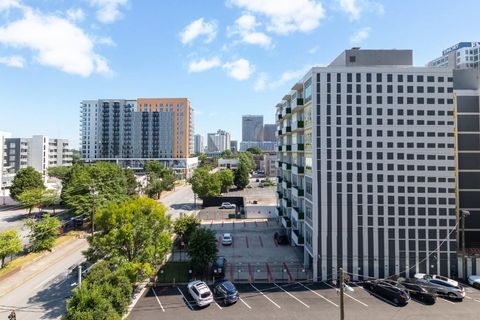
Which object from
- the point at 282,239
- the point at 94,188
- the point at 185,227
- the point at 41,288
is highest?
the point at 94,188

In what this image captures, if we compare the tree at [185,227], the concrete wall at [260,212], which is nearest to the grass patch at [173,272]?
the tree at [185,227]

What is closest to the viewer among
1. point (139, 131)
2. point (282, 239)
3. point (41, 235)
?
point (41, 235)

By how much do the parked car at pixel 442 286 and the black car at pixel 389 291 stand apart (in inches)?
115

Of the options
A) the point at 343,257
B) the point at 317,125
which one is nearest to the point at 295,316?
the point at 343,257

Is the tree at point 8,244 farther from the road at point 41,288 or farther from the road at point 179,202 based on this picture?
the road at point 179,202

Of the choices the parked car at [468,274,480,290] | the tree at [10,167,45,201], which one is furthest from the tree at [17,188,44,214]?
the parked car at [468,274,480,290]

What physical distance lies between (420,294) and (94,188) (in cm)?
4480

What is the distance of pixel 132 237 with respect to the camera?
28.3m

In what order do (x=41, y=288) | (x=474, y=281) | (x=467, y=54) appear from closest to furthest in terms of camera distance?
(x=474, y=281) < (x=41, y=288) < (x=467, y=54)

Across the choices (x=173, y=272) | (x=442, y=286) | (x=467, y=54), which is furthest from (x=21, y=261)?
(x=467, y=54)

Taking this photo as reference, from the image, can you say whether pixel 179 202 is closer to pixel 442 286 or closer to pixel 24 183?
pixel 24 183

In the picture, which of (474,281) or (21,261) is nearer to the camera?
(474,281)

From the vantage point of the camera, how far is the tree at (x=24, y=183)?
217 feet

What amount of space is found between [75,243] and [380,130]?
42190mm
